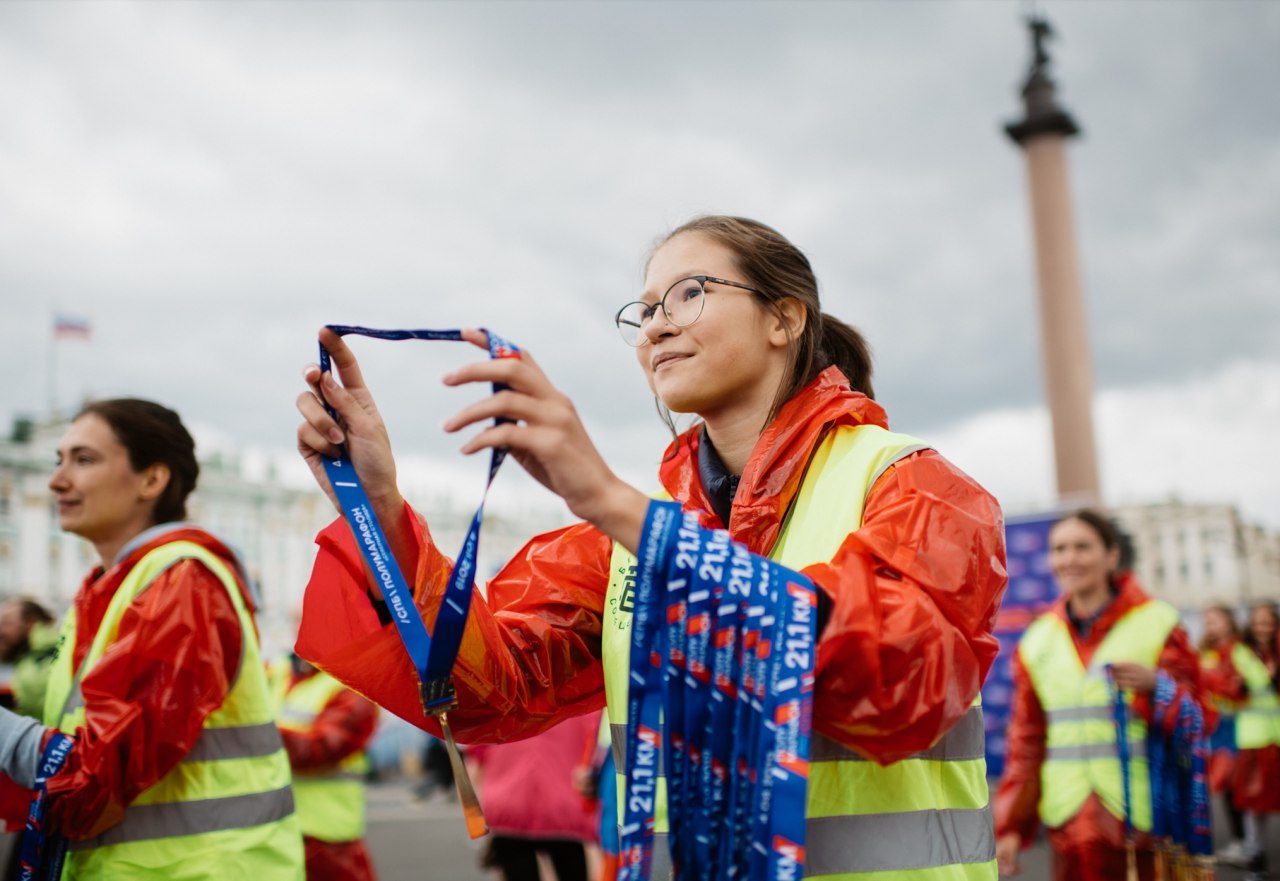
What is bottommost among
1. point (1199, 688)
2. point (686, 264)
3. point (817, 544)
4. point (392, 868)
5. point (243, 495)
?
point (392, 868)

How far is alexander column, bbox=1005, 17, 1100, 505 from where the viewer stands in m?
24.2

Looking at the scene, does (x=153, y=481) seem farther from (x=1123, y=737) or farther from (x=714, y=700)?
(x=1123, y=737)

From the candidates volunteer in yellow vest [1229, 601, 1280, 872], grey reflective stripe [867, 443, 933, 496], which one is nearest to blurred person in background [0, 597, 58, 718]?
grey reflective stripe [867, 443, 933, 496]

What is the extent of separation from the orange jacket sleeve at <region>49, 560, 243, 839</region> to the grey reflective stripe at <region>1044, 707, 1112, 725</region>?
328cm

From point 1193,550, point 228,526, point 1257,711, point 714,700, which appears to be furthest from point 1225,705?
point 1193,550

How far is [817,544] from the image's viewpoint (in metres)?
1.83

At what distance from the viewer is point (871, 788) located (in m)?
1.75

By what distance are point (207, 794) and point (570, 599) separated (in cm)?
131

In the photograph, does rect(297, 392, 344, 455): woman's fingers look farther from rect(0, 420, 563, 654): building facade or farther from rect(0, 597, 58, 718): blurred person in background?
rect(0, 420, 563, 654): building facade

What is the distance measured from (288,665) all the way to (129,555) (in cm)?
397

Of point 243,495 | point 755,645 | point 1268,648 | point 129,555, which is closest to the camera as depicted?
point 755,645

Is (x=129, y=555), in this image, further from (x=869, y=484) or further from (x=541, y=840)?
(x=541, y=840)

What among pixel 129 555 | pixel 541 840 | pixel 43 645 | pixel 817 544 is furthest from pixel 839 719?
pixel 541 840

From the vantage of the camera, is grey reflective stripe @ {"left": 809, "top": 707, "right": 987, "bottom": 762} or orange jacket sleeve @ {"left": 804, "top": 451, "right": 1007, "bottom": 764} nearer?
orange jacket sleeve @ {"left": 804, "top": 451, "right": 1007, "bottom": 764}
